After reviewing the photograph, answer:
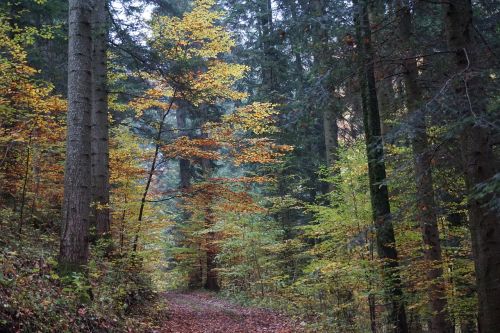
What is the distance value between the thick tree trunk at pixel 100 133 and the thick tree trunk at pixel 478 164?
8.18m

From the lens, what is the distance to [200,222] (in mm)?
20922

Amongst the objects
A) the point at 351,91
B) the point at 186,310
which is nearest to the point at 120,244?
the point at 186,310

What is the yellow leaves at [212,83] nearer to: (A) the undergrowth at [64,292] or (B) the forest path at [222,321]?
(A) the undergrowth at [64,292]

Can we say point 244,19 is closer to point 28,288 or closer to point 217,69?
point 217,69

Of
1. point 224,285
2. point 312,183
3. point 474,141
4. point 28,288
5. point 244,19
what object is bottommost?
point 224,285

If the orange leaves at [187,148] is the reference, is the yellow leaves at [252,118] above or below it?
above

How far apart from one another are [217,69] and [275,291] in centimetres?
948

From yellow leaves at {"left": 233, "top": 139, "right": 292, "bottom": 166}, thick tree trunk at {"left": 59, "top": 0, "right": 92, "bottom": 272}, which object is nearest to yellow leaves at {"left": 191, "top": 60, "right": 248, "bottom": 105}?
yellow leaves at {"left": 233, "top": 139, "right": 292, "bottom": 166}

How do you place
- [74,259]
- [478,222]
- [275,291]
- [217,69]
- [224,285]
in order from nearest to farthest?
1. [478,222]
2. [74,259]
3. [217,69]
4. [275,291]
5. [224,285]

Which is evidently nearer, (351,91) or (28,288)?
(28,288)

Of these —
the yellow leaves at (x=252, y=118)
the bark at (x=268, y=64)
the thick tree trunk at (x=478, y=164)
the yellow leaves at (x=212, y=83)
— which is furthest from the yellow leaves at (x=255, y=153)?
the bark at (x=268, y=64)

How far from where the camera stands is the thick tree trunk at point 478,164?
5145 millimetres

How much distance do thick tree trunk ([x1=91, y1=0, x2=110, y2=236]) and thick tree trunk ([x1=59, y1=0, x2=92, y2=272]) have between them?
289cm

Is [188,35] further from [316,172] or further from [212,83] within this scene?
[316,172]
